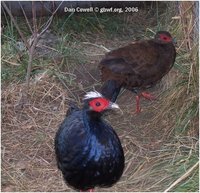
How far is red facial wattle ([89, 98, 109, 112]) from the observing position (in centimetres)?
423

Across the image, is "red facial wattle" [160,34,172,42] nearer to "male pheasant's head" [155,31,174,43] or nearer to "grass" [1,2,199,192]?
"male pheasant's head" [155,31,174,43]

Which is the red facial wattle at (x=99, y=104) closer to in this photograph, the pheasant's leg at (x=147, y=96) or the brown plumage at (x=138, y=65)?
the brown plumage at (x=138, y=65)

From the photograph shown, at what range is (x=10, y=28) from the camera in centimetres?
679

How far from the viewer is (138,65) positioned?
5.66m

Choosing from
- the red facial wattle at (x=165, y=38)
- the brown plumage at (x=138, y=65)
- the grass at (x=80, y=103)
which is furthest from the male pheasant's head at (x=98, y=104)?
the red facial wattle at (x=165, y=38)

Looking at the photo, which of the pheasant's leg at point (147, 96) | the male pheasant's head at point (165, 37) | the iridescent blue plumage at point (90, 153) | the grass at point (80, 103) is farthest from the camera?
the pheasant's leg at point (147, 96)

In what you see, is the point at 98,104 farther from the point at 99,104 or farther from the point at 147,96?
the point at 147,96

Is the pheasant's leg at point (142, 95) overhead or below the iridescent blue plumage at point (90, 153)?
below

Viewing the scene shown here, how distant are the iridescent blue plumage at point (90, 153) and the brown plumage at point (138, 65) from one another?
4.36 feet

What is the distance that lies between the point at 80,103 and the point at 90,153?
1.81 m

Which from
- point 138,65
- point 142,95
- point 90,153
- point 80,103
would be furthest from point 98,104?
point 142,95

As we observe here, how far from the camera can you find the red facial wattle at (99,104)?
13.9ft

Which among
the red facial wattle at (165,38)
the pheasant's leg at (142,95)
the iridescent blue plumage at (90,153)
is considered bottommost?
the pheasant's leg at (142,95)

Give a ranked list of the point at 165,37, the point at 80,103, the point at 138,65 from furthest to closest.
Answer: the point at 80,103 < the point at 165,37 < the point at 138,65
